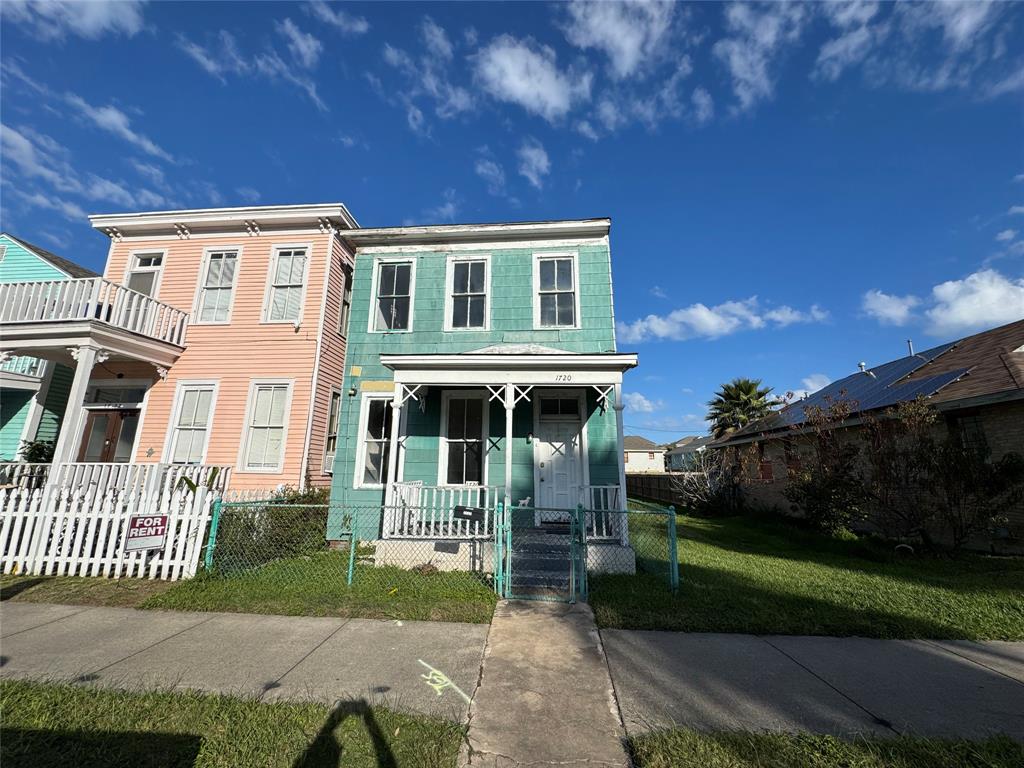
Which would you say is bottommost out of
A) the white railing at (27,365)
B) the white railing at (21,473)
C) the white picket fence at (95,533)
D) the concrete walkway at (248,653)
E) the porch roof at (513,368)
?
the concrete walkway at (248,653)

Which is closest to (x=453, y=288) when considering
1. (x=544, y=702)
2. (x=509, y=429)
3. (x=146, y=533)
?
(x=509, y=429)

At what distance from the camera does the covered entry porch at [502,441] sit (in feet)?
26.3

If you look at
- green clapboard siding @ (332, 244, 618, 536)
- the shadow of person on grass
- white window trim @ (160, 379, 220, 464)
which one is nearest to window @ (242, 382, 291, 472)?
white window trim @ (160, 379, 220, 464)

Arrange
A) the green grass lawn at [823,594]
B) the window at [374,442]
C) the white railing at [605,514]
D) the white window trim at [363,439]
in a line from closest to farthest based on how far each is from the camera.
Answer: the green grass lawn at [823,594], the white railing at [605,514], the white window trim at [363,439], the window at [374,442]

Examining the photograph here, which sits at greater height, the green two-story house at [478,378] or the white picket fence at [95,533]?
the green two-story house at [478,378]

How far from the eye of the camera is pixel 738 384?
90.0ft

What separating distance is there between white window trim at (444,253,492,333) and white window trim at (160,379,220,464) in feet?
20.9

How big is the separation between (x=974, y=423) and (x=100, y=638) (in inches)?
680

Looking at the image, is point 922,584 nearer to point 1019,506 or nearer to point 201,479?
point 1019,506

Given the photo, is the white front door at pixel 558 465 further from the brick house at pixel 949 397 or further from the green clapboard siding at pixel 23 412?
the green clapboard siding at pixel 23 412

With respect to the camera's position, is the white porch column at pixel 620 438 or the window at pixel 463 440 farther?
the window at pixel 463 440

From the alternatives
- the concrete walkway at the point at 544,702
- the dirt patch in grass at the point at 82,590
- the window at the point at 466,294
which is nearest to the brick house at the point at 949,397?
the window at the point at 466,294

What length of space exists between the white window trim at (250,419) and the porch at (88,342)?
2.52m

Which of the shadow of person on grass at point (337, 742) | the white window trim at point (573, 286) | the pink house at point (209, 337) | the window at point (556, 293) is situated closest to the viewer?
the shadow of person on grass at point (337, 742)
